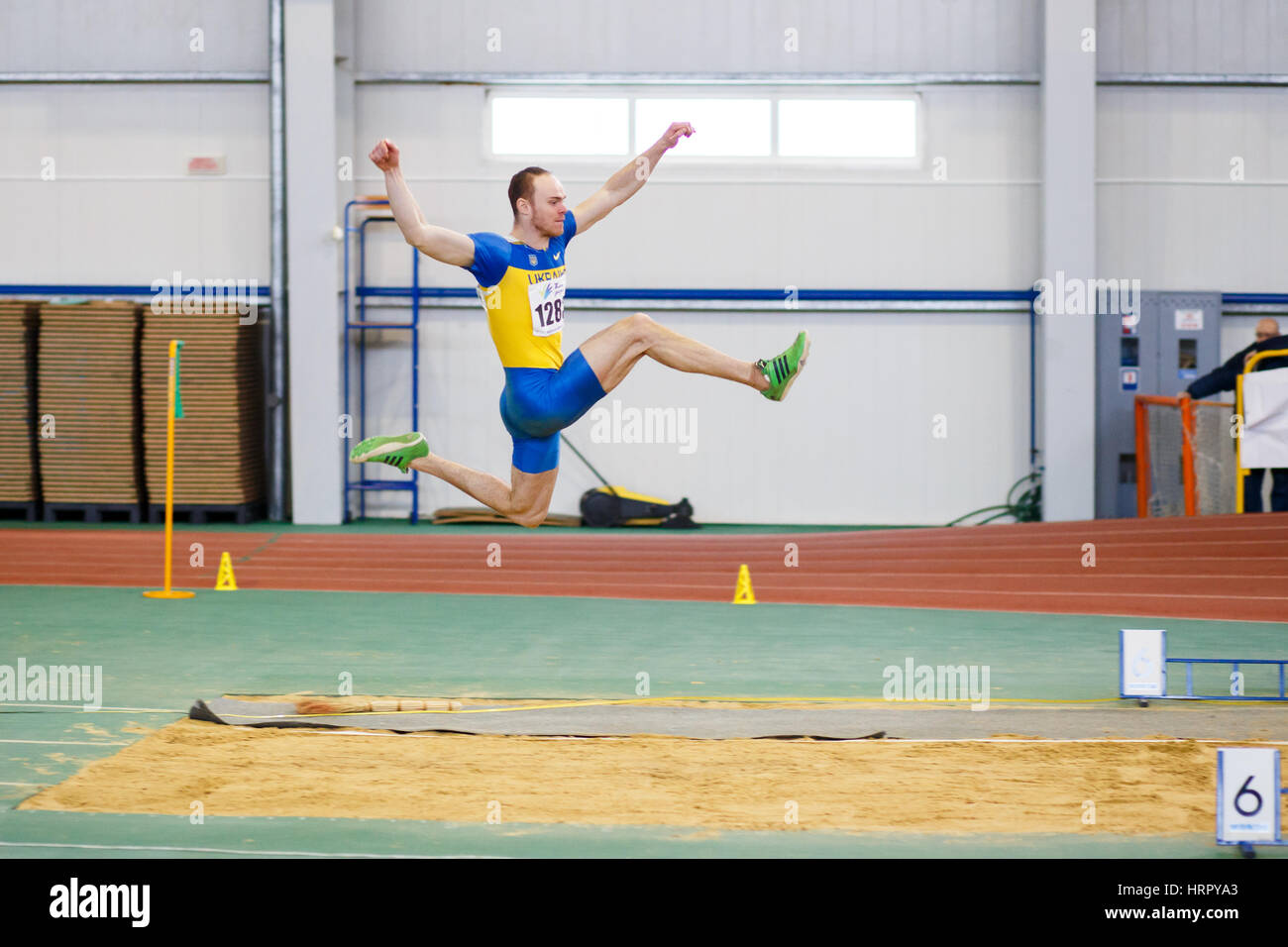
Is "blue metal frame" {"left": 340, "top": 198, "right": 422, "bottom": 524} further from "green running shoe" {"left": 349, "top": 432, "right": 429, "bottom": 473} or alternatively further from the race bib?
the race bib

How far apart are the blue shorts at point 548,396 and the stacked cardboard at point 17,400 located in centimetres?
1284

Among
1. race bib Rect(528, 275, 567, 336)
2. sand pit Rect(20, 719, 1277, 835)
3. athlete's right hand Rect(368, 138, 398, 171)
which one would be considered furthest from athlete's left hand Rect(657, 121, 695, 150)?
sand pit Rect(20, 719, 1277, 835)

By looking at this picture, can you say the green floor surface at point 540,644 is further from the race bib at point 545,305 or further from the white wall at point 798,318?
the white wall at point 798,318

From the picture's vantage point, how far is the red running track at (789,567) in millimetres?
12559

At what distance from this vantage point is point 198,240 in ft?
58.1

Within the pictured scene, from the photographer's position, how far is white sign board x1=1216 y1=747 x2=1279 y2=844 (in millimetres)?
5250

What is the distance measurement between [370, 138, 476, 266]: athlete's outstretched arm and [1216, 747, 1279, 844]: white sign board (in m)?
3.58

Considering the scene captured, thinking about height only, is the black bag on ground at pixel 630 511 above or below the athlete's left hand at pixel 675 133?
below

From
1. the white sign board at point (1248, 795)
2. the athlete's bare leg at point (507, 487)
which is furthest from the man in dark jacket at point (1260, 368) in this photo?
the athlete's bare leg at point (507, 487)

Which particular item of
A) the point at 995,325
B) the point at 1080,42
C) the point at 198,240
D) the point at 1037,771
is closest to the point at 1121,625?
the point at 1037,771

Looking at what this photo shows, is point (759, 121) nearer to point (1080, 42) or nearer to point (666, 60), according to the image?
point (666, 60)

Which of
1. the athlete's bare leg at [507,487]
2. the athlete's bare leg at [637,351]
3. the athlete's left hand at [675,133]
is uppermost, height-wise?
the athlete's left hand at [675,133]

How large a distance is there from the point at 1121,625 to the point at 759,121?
8616 millimetres

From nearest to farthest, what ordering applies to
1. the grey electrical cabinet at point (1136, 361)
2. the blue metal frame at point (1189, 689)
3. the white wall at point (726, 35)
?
the blue metal frame at point (1189, 689), the grey electrical cabinet at point (1136, 361), the white wall at point (726, 35)
